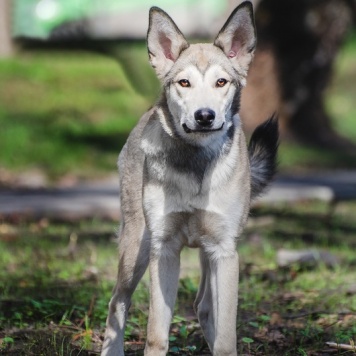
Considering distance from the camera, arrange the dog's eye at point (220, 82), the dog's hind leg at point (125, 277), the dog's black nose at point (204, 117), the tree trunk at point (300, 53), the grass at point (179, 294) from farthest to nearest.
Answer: the tree trunk at point (300, 53)
the grass at point (179, 294)
the dog's hind leg at point (125, 277)
the dog's eye at point (220, 82)
the dog's black nose at point (204, 117)

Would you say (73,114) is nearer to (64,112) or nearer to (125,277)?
(64,112)

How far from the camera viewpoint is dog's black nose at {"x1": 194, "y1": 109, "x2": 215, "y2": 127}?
14.6ft

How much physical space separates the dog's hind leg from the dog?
0.18ft

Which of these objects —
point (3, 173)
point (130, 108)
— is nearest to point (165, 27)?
point (3, 173)

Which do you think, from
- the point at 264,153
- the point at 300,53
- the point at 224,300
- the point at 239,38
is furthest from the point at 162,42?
the point at 300,53

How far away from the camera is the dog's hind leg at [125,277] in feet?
16.7

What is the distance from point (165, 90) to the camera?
190 inches

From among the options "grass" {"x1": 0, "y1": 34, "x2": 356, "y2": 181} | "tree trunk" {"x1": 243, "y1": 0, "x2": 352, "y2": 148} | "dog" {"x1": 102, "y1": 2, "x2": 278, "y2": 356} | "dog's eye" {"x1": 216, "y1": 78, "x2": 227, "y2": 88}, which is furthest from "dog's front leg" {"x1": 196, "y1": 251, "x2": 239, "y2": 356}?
"tree trunk" {"x1": 243, "y1": 0, "x2": 352, "y2": 148}

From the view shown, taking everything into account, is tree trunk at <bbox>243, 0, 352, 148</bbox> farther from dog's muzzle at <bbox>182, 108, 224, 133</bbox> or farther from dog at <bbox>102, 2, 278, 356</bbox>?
dog's muzzle at <bbox>182, 108, 224, 133</bbox>

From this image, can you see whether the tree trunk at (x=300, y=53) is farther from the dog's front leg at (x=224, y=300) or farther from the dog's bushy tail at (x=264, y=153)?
the dog's front leg at (x=224, y=300)

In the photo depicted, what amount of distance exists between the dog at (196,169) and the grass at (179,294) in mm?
500

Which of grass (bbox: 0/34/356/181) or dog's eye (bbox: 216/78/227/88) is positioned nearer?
dog's eye (bbox: 216/78/227/88)

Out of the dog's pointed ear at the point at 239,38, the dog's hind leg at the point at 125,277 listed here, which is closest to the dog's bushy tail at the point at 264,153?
the dog's pointed ear at the point at 239,38

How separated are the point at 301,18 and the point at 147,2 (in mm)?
6117
